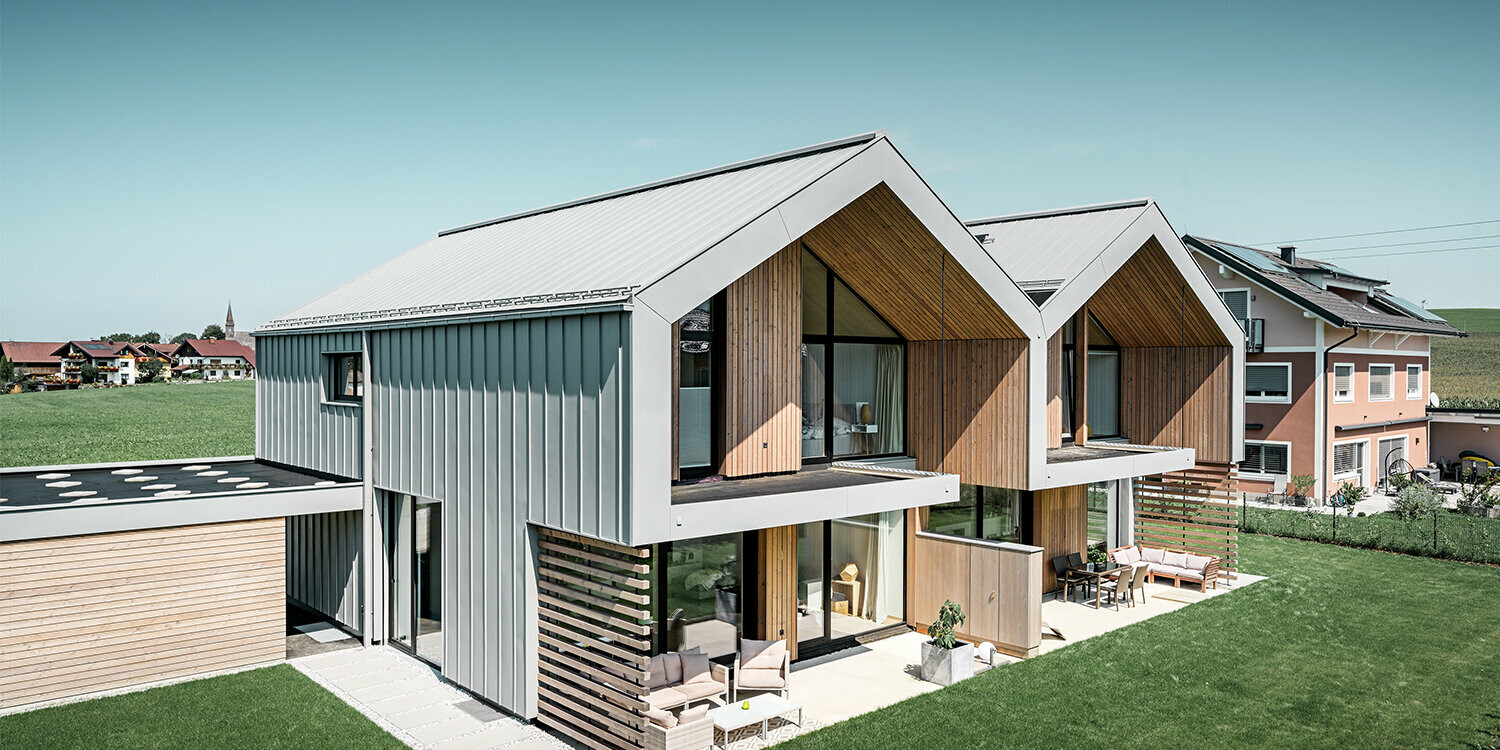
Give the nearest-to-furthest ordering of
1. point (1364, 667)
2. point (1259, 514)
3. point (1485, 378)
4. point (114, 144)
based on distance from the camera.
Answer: point (1364, 667)
point (1259, 514)
point (114, 144)
point (1485, 378)

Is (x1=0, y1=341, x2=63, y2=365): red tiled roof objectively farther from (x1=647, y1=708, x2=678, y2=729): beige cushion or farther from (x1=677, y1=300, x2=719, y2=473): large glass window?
(x1=647, y1=708, x2=678, y2=729): beige cushion

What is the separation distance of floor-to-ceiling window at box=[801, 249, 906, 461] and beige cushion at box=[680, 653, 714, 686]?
3.53m

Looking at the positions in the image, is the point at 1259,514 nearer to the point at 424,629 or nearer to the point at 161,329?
the point at 424,629

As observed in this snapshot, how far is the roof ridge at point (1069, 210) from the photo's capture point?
15.5 metres

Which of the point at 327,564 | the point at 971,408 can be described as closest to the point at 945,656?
the point at 971,408

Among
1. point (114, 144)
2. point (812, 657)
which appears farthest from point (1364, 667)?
point (114, 144)

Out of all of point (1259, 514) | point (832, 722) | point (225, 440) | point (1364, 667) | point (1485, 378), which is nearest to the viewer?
point (832, 722)

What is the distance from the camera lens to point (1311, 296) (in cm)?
2762

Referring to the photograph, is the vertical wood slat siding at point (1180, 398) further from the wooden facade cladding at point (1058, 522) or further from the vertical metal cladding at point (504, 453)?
the vertical metal cladding at point (504, 453)

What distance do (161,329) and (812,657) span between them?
4796 inches

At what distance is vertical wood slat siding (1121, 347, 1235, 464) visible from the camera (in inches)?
701

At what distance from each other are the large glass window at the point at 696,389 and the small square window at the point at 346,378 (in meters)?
5.07

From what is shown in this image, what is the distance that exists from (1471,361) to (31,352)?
123736 millimetres

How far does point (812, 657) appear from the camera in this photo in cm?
1272
